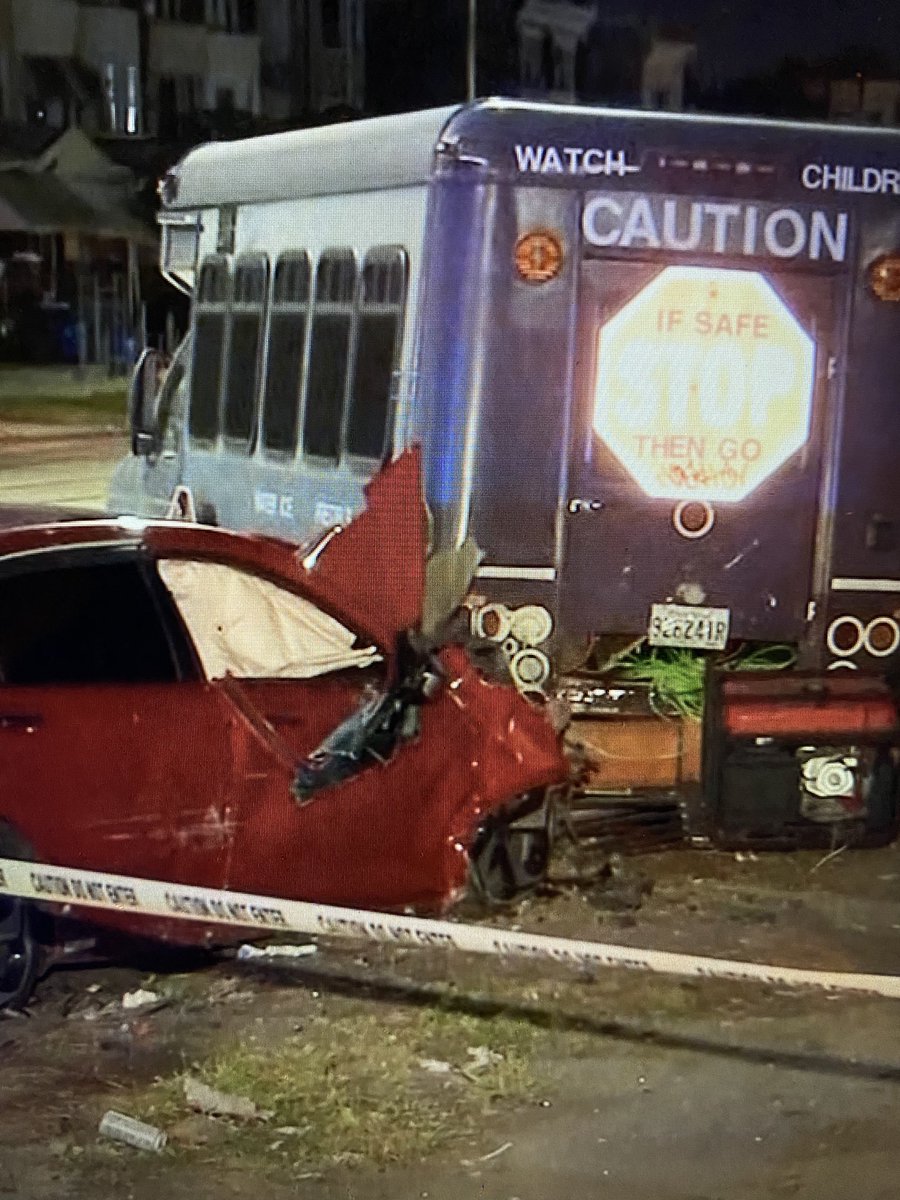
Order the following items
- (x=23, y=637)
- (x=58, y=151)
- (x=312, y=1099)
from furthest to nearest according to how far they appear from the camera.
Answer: (x=58, y=151), (x=23, y=637), (x=312, y=1099)

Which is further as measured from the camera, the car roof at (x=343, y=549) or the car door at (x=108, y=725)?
the car roof at (x=343, y=549)

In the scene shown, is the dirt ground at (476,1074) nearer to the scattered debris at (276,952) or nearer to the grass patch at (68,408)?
the scattered debris at (276,952)

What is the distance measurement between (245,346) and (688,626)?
9.64ft

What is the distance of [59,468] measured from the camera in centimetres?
2727

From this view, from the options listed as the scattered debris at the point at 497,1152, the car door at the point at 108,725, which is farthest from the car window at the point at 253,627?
the scattered debris at the point at 497,1152

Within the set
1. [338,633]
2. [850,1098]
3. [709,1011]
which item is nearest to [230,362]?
[338,633]

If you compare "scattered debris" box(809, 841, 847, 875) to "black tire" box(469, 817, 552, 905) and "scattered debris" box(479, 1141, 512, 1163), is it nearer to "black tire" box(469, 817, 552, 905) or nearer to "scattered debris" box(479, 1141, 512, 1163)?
"black tire" box(469, 817, 552, 905)

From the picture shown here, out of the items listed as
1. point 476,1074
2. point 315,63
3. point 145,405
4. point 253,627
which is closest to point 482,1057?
point 476,1074

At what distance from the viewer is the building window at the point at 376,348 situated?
25.5ft

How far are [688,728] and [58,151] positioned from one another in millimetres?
33345

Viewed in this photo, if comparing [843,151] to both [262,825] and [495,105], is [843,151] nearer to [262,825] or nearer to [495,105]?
[495,105]

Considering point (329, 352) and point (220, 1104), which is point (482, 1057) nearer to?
point (220, 1104)

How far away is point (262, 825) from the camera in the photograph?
6328 millimetres

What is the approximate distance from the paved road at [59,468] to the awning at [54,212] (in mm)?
7632
